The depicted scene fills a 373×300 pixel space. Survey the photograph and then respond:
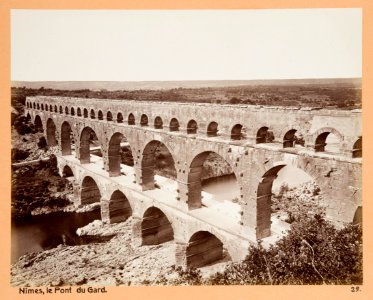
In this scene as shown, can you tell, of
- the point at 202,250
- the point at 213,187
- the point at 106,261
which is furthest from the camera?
the point at 213,187

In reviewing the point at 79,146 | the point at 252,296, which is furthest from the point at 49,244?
the point at 252,296

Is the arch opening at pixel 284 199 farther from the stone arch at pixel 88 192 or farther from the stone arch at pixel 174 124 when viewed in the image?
the stone arch at pixel 88 192

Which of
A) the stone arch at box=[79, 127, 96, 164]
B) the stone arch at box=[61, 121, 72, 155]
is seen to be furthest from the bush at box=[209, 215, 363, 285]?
the stone arch at box=[61, 121, 72, 155]

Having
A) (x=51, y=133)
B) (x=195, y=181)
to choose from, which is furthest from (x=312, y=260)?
(x=51, y=133)

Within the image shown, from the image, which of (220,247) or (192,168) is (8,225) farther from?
(220,247)

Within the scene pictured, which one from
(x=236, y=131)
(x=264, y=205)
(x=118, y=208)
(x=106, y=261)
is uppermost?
(x=236, y=131)

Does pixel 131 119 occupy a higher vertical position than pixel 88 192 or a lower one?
higher

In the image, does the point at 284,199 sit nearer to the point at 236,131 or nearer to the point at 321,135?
the point at 236,131
